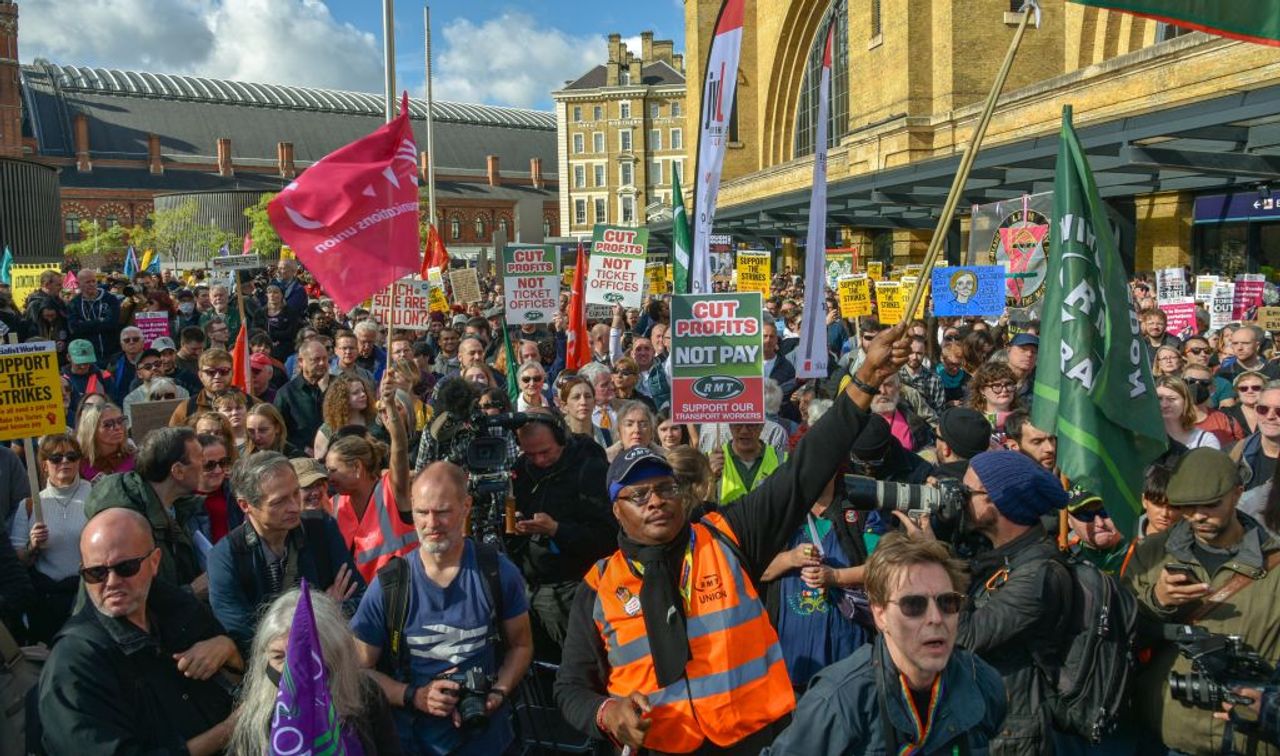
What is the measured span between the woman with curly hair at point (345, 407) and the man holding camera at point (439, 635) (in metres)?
3.18

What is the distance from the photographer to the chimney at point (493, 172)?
353 ft

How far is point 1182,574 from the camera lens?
12.3 feet

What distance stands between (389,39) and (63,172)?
81496 millimetres

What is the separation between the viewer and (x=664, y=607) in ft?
11.0

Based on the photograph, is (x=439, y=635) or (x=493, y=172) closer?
(x=439, y=635)

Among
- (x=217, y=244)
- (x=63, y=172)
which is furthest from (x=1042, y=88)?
(x=63, y=172)

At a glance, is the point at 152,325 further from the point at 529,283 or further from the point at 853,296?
the point at 853,296

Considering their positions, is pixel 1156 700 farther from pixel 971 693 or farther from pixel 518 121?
pixel 518 121

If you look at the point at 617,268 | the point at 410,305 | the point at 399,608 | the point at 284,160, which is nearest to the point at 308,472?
the point at 399,608

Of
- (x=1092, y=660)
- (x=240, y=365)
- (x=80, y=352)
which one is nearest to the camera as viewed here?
(x=1092, y=660)

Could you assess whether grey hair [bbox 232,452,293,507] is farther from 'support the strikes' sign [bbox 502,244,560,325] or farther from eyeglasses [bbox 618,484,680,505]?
'support the strikes' sign [bbox 502,244,560,325]

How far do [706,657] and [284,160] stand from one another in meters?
100

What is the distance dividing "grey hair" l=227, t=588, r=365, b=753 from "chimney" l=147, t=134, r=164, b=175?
95583mm

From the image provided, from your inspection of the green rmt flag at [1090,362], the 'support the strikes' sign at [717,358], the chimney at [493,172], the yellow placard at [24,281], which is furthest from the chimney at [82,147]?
the green rmt flag at [1090,362]
